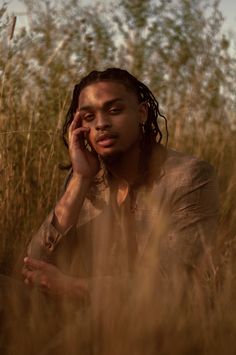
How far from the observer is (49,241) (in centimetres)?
309

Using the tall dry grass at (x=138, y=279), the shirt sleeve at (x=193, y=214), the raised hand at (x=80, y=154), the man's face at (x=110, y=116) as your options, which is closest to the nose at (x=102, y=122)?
the man's face at (x=110, y=116)

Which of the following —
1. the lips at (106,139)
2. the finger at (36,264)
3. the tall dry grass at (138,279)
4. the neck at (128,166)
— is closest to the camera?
the tall dry grass at (138,279)

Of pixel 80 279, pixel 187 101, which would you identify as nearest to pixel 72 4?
pixel 187 101

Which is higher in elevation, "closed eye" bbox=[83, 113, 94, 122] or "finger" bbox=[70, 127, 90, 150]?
"closed eye" bbox=[83, 113, 94, 122]

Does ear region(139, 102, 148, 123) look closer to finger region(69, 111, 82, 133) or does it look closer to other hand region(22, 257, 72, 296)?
finger region(69, 111, 82, 133)

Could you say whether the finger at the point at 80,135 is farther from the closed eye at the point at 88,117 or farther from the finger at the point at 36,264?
the finger at the point at 36,264

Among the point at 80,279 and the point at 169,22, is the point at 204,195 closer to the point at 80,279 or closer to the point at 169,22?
the point at 80,279

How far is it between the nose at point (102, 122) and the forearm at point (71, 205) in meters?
0.27

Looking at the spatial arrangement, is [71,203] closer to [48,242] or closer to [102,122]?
[48,242]

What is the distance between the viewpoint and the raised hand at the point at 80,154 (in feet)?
10.7

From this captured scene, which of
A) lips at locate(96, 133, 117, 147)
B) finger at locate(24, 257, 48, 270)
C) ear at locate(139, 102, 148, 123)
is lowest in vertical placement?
finger at locate(24, 257, 48, 270)

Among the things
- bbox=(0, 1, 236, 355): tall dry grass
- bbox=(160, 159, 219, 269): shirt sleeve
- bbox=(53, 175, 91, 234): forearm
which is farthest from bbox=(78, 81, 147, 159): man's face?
bbox=(0, 1, 236, 355): tall dry grass

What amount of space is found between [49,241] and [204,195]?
2.33 feet

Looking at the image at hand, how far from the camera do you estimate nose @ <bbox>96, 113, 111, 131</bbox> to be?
10.1 ft
